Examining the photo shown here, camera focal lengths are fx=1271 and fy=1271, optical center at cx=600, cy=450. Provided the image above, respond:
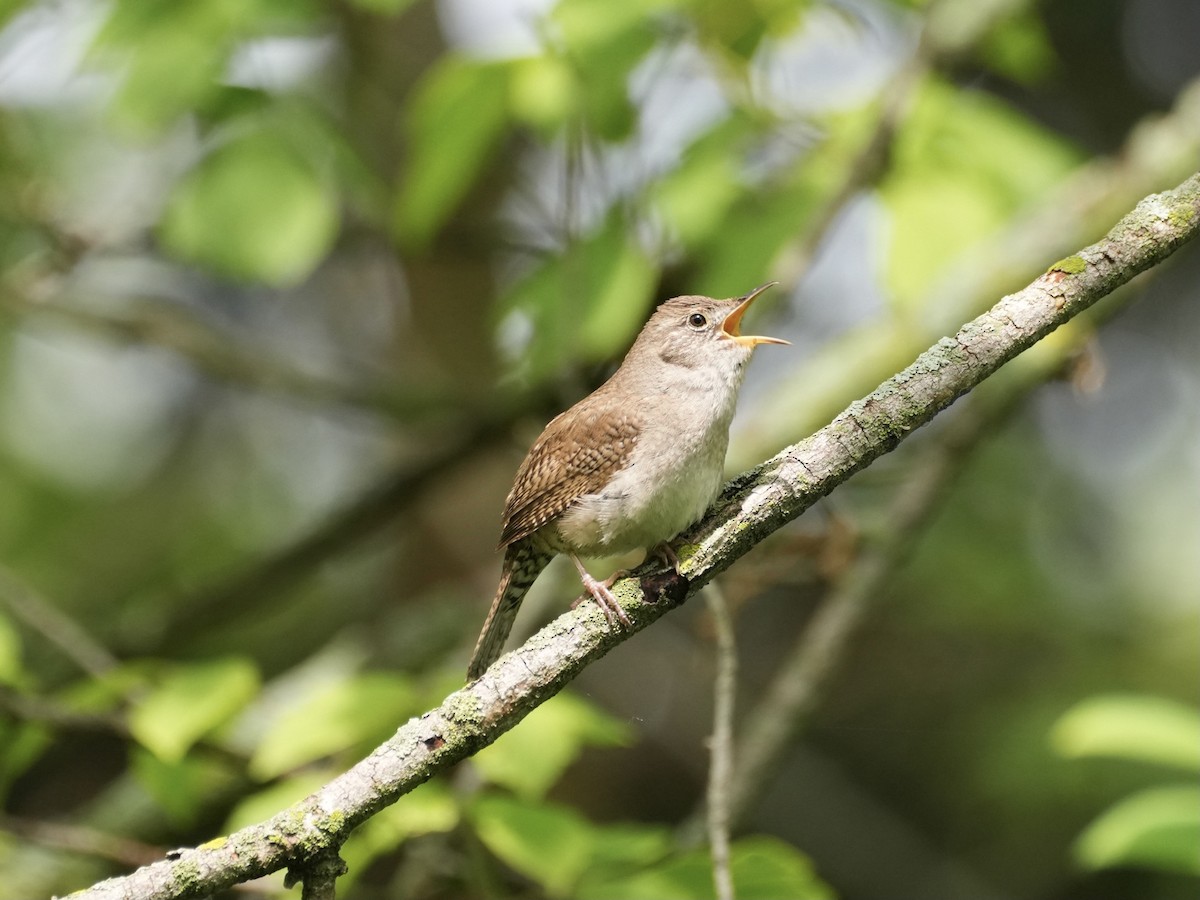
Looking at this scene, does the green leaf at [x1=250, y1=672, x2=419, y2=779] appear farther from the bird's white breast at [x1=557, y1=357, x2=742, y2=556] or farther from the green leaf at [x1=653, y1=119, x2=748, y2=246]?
the green leaf at [x1=653, y1=119, x2=748, y2=246]

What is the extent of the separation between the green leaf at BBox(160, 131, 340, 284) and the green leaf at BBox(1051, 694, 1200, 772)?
2463 mm

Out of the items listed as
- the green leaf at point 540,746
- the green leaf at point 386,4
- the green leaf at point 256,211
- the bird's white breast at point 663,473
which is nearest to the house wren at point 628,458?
the bird's white breast at point 663,473

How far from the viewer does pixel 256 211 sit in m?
3.67

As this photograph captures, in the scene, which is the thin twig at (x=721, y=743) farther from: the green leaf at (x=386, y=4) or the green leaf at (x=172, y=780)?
the green leaf at (x=386, y=4)

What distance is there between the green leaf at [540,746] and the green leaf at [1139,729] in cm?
114

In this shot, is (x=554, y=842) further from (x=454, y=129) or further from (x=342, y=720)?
(x=454, y=129)

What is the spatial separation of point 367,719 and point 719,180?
1.82 m

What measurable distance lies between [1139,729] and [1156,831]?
240mm

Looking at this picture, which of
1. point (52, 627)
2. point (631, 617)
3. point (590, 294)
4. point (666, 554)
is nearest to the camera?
point (631, 617)

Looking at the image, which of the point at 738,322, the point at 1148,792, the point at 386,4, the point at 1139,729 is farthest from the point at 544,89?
the point at 1148,792

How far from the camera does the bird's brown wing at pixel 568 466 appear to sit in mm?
3016

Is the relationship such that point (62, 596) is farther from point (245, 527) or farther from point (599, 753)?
point (599, 753)

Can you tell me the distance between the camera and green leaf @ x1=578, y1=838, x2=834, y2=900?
281 cm

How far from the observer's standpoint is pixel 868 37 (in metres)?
4.02
